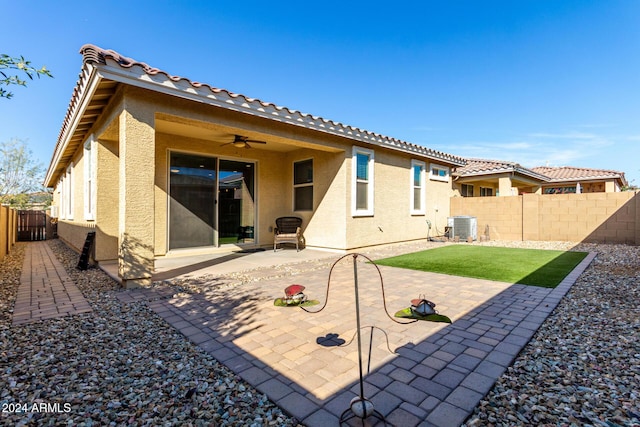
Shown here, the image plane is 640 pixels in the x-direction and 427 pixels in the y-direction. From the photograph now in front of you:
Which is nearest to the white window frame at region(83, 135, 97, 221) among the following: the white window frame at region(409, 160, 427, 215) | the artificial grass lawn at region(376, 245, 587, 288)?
the artificial grass lawn at region(376, 245, 587, 288)

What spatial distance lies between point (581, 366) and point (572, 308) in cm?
192

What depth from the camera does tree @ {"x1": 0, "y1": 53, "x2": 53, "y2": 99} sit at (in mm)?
2467

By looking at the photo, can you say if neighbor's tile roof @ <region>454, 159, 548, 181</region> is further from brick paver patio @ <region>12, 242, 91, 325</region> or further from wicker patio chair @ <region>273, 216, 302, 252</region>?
brick paver patio @ <region>12, 242, 91, 325</region>

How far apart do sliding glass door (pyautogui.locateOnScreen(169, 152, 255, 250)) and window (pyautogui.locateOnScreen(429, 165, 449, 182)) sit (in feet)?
25.0

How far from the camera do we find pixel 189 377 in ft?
7.89

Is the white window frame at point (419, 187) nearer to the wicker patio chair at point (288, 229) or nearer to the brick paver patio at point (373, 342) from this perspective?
the wicker patio chair at point (288, 229)

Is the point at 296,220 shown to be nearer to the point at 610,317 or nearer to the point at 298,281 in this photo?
the point at 298,281

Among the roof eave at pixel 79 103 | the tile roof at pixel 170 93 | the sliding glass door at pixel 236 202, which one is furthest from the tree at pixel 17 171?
the sliding glass door at pixel 236 202

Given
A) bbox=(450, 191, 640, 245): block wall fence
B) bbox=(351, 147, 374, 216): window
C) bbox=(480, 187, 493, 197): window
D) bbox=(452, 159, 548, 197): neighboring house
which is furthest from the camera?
bbox=(480, 187, 493, 197): window

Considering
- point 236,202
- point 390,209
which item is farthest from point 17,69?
point 390,209

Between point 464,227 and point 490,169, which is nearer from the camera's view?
point 464,227

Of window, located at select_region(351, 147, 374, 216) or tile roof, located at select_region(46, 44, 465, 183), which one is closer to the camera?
tile roof, located at select_region(46, 44, 465, 183)

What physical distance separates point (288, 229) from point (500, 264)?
6143 mm

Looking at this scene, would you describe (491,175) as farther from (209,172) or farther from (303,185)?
(209,172)
